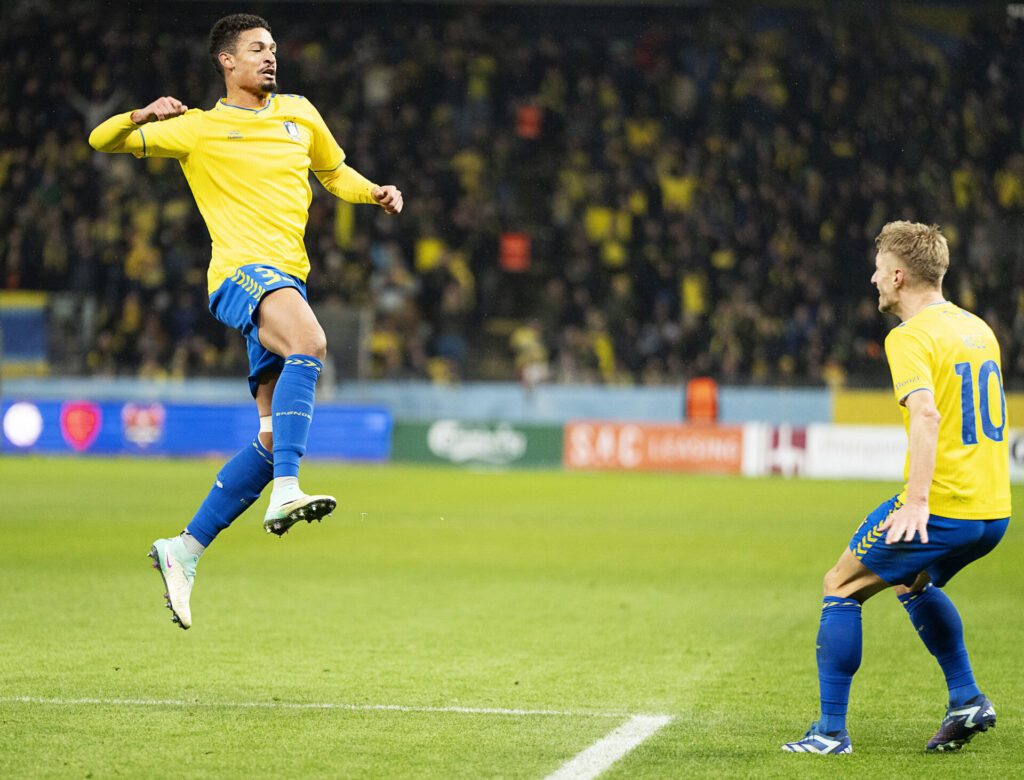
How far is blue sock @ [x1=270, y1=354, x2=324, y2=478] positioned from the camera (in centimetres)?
527

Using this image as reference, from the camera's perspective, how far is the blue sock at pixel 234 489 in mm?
5586

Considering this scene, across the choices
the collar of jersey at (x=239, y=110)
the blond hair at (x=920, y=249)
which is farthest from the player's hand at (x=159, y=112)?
the blond hair at (x=920, y=249)

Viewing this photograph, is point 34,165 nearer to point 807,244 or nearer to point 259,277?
point 807,244

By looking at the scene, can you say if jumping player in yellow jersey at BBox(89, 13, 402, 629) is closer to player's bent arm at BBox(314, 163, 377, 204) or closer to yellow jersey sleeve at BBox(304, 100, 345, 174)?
yellow jersey sleeve at BBox(304, 100, 345, 174)

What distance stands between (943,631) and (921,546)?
0.57m

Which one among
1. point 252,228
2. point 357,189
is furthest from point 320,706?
point 357,189

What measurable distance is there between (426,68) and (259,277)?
22757 millimetres

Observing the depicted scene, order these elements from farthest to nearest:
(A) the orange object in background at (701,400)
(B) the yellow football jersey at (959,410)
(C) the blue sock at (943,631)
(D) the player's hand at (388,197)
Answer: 1. (A) the orange object in background at (701,400)
2. (D) the player's hand at (388,197)
3. (C) the blue sock at (943,631)
4. (B) the yellow football jersey at (959,410)

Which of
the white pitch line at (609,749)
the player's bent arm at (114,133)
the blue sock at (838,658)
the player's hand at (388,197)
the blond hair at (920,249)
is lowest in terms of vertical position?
the white pitch line at (609,749)

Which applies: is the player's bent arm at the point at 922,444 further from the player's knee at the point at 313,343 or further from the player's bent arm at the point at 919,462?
the player's knee at the point at 313,343

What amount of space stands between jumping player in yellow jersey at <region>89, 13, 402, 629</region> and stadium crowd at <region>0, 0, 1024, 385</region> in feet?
54.7

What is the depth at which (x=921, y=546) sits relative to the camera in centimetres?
471

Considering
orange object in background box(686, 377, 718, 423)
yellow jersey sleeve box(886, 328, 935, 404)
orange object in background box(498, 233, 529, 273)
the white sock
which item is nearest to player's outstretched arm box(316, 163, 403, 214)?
the white sock

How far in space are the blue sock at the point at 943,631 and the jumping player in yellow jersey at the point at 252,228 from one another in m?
2.33
